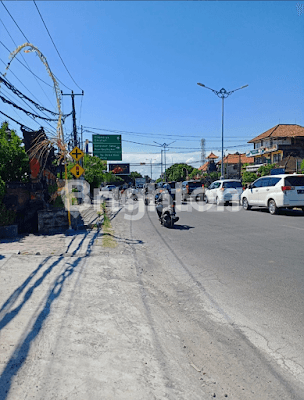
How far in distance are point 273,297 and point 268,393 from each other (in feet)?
7.21

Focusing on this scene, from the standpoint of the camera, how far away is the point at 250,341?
3531 mm

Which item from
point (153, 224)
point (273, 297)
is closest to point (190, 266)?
point (273, 297)

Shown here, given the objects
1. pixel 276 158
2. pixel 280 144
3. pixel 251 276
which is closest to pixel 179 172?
pixel 276 158

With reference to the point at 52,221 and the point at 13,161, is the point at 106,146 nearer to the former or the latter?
the point at 13,161

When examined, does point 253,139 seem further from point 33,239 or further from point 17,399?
point 17,399

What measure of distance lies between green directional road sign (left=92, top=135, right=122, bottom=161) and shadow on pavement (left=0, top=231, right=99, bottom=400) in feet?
90.1

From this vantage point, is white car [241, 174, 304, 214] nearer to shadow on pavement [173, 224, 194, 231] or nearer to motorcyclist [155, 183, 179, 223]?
shadow on pavement [173, 224, 194, 231]

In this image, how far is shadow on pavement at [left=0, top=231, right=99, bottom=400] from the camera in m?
2.74

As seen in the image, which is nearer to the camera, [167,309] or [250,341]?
[250,341]

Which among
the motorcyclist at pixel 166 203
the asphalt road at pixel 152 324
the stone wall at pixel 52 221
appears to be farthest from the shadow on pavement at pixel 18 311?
the motorcyclist at pixel 166 203

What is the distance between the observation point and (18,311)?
160 inches

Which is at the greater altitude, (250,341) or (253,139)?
(253,139)

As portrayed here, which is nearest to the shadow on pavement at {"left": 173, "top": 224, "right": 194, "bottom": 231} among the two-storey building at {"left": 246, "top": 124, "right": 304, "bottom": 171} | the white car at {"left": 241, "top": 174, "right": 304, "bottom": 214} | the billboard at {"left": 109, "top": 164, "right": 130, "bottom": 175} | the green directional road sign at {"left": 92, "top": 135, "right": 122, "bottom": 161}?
the white car at {"left": 241, "top": 174, "right": 304, "bottom": 214}

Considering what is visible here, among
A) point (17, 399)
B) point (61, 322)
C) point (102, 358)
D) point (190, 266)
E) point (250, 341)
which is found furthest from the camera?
point (190, 266)
